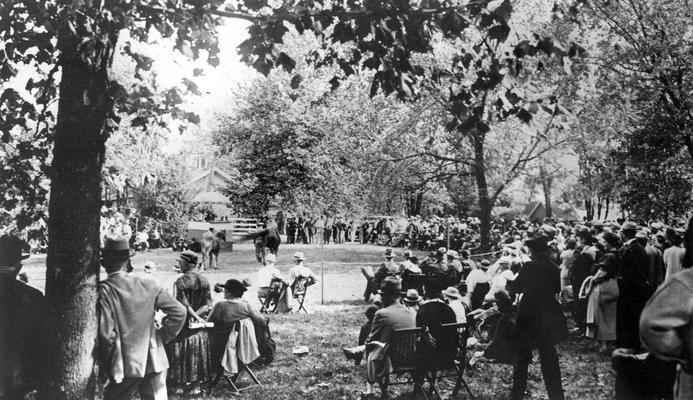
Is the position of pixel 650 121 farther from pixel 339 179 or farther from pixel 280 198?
pixel 280 198

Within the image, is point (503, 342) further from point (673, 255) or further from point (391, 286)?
point (673, 255)

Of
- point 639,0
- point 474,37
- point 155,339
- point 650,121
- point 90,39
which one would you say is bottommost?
point 155,339

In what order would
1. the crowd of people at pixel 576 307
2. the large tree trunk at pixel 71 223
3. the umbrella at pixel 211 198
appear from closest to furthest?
the crowd of people at pixel 576 307
the large tree trunk at pixel 71 223
the umbrella at pixel 211 198

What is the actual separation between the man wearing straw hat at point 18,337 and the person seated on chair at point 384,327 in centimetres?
345

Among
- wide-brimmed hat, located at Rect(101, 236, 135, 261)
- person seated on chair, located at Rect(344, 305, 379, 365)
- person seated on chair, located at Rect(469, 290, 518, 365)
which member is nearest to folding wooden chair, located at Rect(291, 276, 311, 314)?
person seated on chair, located at Rect(344, 305, 379, 365)

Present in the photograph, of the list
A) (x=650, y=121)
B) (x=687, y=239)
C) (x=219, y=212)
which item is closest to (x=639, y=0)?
(x=650, y=121)

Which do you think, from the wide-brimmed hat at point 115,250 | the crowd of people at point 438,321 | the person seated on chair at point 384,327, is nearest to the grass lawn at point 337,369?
the crowd of people at point 438,321

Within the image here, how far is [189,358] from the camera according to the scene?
6676 millimetres

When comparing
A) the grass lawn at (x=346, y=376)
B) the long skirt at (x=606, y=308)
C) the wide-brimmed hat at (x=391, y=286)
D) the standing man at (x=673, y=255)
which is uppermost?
the standing man at (x=673, y=255)

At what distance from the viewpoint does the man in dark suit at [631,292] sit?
652cm

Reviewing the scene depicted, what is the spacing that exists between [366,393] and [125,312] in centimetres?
332

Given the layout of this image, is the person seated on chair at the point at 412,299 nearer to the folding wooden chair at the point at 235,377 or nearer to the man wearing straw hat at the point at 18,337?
the folding wooden chair at the point at 235,377

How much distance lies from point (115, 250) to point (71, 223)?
656 millimetres

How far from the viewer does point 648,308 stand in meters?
2.69
